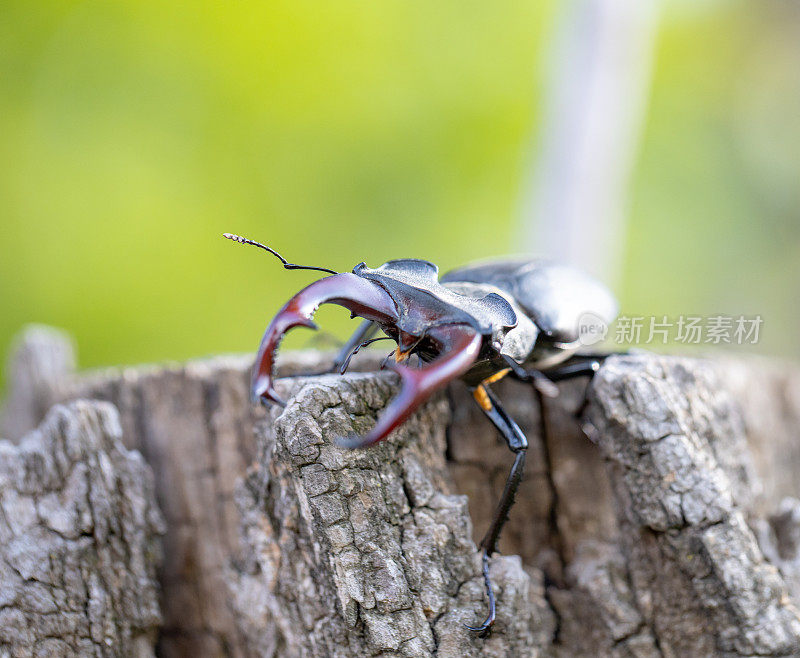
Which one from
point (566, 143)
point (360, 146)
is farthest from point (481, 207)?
point (566, 143)

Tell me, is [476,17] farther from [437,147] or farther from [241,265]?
[241,265]

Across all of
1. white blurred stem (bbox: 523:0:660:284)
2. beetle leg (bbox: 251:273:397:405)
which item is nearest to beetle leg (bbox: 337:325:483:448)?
beetle leg (bbox: 251:273:397:405)

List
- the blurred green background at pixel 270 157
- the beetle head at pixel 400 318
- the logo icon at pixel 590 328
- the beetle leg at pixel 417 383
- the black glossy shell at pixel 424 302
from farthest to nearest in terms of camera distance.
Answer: the blurred green background at pixel 270 157, the logo icon at pixel 590 328, the black glossy shell at pixel 424 302, the beetle head at pixel 400 318, the beetle leg at pixel 417 383

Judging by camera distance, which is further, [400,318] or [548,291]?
[548,291]

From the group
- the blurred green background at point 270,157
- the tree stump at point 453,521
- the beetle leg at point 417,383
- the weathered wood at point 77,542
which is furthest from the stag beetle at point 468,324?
the blurred green background at point 270,157

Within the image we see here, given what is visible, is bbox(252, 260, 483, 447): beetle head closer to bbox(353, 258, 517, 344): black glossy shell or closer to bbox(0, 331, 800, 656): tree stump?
bbox(353, 258, 517, 344): black glossy shell

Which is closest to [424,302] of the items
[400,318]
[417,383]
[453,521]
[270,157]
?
[400,318]

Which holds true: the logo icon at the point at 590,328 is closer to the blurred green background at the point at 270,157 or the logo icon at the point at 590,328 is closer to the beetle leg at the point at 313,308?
the beetle leg at the point at 313,308

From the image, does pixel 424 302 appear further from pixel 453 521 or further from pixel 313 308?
pixel 453 521
